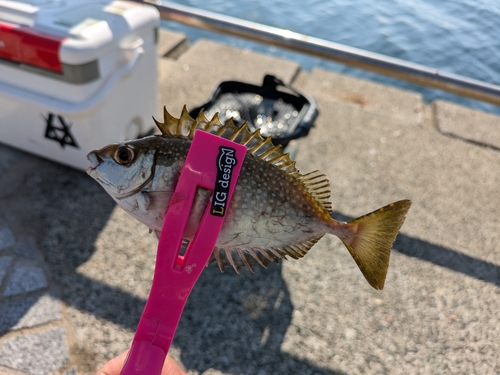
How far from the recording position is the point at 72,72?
2.53 m

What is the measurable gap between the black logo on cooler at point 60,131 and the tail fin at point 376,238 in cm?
227

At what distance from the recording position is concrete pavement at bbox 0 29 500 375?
7.18 feet

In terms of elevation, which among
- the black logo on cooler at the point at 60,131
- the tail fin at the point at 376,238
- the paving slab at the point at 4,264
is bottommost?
the paving slab at the point at 4,264

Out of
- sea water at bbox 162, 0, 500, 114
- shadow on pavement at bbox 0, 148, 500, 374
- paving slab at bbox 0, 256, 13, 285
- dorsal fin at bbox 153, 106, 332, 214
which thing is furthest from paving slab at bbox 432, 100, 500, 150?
paving slab at bbox 0, 256, 13, 285

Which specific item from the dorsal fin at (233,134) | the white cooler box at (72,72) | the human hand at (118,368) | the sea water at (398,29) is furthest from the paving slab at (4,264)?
the sea water at (398,29)

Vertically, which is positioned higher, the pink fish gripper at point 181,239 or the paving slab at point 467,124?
the pink fish gripper at point 181,239

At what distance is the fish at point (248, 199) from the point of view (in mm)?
1252

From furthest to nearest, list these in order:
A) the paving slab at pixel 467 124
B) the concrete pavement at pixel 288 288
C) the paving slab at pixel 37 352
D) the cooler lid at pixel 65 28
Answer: the paving slab at pixel 467 124 < the cooler lid at pixel 65 28 < the concrete pavement at pixel 288 288 < the paving slab at pixel 37 352

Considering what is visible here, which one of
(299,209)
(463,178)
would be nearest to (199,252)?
(299,209)

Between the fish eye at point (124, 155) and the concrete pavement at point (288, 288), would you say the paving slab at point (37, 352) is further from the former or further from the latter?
the fish eye at point (124, 155)

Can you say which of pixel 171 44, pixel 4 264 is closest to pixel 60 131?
pixel 4 264

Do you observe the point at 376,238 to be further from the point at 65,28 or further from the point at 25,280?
the point at 65,28

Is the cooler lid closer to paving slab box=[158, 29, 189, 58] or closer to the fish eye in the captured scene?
the fish eye

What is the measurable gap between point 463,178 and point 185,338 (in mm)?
2743
